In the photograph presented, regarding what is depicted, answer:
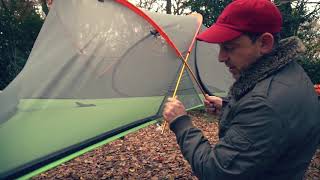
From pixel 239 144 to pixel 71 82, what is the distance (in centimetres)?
205

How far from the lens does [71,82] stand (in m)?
3.25

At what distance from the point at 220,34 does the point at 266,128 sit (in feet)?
1.84

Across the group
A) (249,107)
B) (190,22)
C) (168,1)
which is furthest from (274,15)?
(168,1)

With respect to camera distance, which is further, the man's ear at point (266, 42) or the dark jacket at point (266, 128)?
the man's ear at point (266, 42)

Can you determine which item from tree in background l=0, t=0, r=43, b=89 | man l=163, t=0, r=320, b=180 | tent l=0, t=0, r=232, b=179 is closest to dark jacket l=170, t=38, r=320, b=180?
man l=163, t=0, r=320, b=180

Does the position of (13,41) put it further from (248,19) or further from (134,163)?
(248,19)

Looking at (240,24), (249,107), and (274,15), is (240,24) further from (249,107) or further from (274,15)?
(249,107)

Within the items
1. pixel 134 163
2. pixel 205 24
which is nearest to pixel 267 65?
pixel 134 163

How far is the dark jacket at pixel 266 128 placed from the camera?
1.60 meters

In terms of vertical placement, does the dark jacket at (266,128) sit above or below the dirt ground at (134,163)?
above

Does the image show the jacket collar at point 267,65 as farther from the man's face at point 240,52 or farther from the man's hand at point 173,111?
the man's hand at point 173,111

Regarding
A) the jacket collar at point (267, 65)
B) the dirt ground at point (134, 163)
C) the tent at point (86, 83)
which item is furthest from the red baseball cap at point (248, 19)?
the dirt ground at point (134, 163)

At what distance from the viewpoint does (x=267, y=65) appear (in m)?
1.76

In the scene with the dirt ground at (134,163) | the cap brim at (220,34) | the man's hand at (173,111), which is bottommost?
the dirt ground at (134,163)
